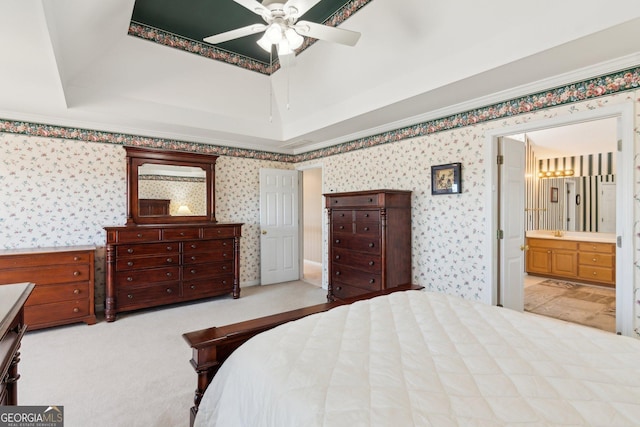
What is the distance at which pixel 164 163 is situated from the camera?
4492mm

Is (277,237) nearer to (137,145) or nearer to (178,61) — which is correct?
(137,145)

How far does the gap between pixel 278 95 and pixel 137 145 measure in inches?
85.0

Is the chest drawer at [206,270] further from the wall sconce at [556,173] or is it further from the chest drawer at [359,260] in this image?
the wall sconce at [556,173]

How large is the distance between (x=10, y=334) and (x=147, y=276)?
2.85m

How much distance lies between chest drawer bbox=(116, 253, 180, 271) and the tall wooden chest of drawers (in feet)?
7.10

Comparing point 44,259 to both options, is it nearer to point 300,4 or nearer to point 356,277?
point 356,277

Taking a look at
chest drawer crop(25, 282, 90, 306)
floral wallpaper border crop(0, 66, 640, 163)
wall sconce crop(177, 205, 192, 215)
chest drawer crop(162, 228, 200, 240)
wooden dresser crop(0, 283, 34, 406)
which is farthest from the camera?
wall sconce crop(177, 205, 192, 215)

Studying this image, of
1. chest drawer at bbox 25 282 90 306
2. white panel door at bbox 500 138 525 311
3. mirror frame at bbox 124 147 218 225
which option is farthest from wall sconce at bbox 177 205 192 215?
white panel door at bbox 500 138 525 311

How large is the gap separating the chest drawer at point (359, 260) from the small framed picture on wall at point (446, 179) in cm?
108

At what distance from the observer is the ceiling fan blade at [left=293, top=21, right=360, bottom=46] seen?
7.07 ft

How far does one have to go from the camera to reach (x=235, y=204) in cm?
524

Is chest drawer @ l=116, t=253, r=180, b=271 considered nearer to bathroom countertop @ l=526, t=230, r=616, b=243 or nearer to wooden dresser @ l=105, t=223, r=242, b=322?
wooden dresser @ l=105, t=223, r=242, b=322

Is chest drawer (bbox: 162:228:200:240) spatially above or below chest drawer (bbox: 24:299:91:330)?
above

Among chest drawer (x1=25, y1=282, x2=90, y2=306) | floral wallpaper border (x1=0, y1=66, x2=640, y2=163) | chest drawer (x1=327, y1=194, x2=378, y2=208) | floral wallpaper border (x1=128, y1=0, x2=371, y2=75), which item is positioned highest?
floral wallpaper border (x1=128, y1=0, x2=371, y2=75)
